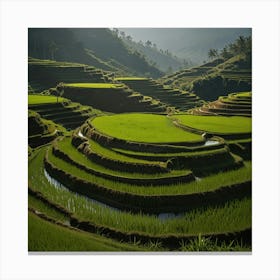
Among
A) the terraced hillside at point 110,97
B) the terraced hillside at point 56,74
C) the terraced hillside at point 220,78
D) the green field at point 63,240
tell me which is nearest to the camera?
the green field at point 63,240

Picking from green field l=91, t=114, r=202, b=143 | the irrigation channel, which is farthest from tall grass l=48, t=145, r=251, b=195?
green field l=91, t=114, r=202, b=143

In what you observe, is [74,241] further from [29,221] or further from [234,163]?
[234,163]

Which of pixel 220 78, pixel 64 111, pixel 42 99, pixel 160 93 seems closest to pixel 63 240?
pixel 42 99

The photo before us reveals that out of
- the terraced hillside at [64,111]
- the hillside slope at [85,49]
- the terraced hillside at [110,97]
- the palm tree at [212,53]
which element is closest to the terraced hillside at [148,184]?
the terraced hillside at [110,97]

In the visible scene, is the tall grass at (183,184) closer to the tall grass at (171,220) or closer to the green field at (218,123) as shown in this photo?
the tall grass at (171,220)

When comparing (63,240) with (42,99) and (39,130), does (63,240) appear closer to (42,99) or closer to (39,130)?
(39,130)

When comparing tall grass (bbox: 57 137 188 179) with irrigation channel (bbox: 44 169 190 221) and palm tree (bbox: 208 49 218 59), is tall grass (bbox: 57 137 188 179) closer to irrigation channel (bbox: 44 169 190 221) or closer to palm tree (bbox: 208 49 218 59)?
irrigation channel (bbox: 44 169 190 221)
